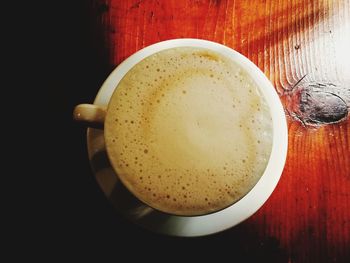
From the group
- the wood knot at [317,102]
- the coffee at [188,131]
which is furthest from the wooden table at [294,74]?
the coffee at [188,131]

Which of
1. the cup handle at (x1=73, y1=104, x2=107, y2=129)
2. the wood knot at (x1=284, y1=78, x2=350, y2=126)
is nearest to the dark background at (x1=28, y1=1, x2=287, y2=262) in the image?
the cup handle at (x1=73, y1=104, x2=107, y2=129)

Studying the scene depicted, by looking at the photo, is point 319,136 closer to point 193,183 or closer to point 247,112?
point 247,112

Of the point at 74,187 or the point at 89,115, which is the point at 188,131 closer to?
the point at 89,115

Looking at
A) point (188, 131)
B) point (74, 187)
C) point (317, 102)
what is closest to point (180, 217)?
point (188, 131)

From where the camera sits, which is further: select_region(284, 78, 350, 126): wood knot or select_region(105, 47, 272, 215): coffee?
select_region(284, 78, 350, 126): wood knot

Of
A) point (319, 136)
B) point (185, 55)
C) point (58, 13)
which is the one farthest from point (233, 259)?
point (58, 13)

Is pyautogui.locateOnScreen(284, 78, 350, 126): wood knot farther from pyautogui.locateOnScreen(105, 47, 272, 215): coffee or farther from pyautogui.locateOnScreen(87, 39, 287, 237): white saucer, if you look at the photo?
pyautogui.locateOnScreen(105, 47, 272, 215): coffee
